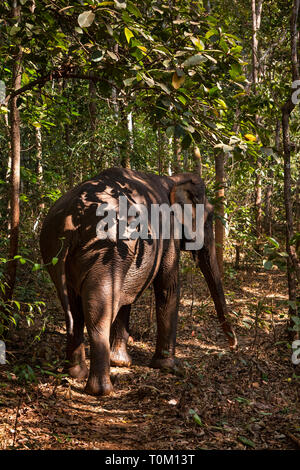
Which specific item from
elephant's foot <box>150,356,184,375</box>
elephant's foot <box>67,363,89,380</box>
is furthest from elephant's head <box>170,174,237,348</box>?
elephant's foot <box>67,363,89,380</box>

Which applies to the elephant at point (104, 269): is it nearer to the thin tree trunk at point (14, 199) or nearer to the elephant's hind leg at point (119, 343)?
the elephant's hind leg at point (119, 343)

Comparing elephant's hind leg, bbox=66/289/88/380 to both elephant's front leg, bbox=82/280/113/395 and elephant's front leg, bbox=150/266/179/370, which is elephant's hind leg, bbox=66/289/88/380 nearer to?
elephant's front leg, bbox=82/280/113/395

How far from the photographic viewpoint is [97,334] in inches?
182

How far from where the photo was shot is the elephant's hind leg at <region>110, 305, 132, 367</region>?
5770mm

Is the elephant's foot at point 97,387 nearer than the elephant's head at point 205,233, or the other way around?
the elephant's foot at point 97,387

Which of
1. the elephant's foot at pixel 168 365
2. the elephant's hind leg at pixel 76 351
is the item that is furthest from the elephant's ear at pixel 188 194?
A: the elephant's hind leg at pixel 76 351

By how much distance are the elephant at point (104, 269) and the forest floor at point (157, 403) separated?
0.33m

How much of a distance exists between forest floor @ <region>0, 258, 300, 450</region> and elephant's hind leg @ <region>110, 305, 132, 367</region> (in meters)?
0.17

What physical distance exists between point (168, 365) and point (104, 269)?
1695mm

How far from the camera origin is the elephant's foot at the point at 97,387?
464cm

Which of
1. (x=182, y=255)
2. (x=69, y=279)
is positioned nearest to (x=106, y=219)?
(x=69, y=279)

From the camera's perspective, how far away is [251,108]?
188 inches

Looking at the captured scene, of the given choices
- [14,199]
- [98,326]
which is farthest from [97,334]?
[14,199]

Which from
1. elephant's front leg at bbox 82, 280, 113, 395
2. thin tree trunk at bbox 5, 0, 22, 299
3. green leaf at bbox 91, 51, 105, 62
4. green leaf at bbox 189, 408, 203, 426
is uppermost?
green leaf at bbox 91, 51, 105, 62
